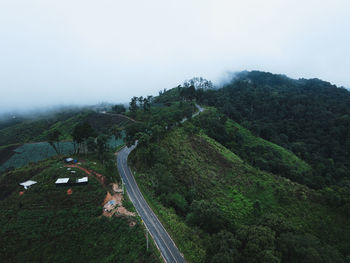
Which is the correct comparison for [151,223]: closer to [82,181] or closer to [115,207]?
[115,207]

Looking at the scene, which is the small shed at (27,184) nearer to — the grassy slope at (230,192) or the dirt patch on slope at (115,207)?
the dirt patch on slope at (115,207)

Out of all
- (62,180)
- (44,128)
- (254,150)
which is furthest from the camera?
(44,128)

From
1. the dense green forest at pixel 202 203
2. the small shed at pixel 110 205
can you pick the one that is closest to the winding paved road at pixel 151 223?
the dense green forest at pixel 202 203

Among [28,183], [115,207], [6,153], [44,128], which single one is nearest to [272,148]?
[115,207]

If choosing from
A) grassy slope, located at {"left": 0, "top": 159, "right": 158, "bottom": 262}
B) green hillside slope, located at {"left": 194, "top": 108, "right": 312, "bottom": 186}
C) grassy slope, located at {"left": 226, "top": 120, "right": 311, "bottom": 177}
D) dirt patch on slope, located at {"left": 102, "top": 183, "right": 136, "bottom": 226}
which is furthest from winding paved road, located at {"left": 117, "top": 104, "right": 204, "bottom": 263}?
grassy slope, located at {"left": 226, "top": 120, "right": 311, "bottom": 177}

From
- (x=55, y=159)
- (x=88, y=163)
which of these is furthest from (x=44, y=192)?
(x=55, y=159)

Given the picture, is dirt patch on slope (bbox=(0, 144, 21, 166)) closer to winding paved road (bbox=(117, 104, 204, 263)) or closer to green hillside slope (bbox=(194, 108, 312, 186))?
winding paved road (bbox=(117, 104, 204, 263))
